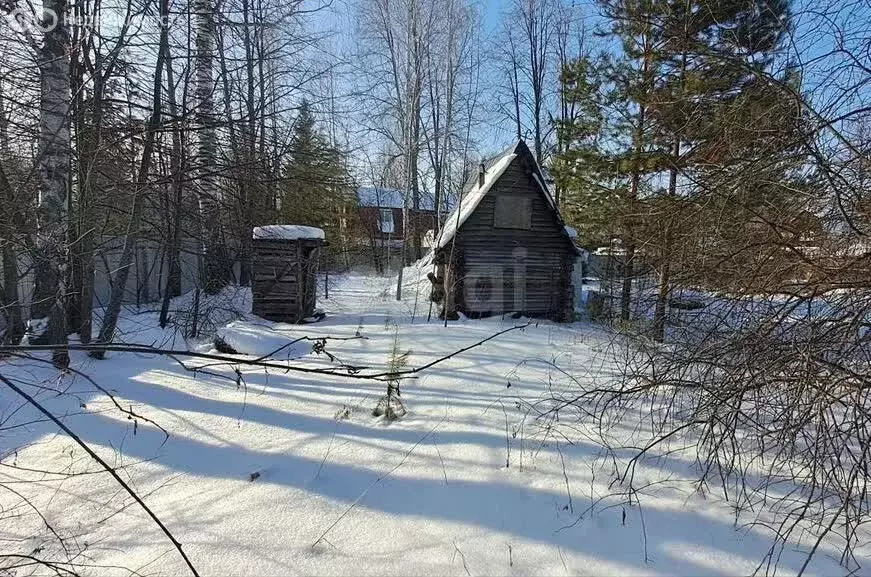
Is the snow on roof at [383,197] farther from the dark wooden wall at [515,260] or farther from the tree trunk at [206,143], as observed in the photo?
the tree trunk at [206,143]

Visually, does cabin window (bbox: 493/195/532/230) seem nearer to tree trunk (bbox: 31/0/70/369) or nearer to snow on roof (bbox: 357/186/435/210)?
tree trunk (bbox: 31/0/70/369)

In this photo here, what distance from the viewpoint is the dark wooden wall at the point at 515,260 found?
12406 millimetres

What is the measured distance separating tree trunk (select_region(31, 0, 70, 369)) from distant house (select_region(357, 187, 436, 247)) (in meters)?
24.5

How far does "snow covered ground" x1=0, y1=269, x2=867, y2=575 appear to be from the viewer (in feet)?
8.04

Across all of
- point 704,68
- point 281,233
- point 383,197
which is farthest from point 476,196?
point 383,197

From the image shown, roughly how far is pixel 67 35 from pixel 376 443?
6.36 m

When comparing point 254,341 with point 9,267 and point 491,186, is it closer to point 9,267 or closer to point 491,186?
point 9,267

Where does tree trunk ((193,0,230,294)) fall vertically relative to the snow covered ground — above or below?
above

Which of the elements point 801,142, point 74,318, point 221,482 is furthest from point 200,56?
point 801,142

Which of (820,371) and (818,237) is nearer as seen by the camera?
(820,371)

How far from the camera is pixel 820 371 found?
2455 millimetres

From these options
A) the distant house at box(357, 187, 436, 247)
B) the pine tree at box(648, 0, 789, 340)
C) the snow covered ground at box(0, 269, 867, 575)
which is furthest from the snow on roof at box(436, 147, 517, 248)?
the distant house at box(357, 187, 436, 247)

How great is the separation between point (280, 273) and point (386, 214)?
25.6 metres

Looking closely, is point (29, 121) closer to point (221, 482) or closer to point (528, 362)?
point (221, 482)
